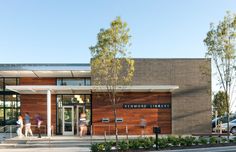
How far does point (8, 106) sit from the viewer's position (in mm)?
27547

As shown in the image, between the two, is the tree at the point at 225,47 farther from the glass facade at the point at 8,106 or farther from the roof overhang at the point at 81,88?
the glass facade at the point at 8,106

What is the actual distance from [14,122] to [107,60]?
14.7 meters

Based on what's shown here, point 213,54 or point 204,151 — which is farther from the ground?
point 213,54

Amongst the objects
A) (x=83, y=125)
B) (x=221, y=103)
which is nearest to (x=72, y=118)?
(x=83, y=125)

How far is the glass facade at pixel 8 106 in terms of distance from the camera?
27.4 metres

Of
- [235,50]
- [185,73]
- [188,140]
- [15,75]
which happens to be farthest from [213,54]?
[15,75]

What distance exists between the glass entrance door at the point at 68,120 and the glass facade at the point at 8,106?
4140mm

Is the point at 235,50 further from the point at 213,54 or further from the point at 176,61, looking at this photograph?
the point at 176,61

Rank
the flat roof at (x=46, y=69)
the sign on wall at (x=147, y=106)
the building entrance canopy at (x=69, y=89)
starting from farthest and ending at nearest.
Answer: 1. the sign on wall at (x=147, y=106)
2. the flat roof at (x=46, y=69)
3. the building entrance canopy at (x=69, y=89)

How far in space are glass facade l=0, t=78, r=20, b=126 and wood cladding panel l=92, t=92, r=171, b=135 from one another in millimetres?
6577

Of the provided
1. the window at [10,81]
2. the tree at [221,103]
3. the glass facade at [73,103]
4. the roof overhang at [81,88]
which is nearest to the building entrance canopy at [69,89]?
the roof overhang at [81,88]

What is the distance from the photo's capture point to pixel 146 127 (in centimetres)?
2536

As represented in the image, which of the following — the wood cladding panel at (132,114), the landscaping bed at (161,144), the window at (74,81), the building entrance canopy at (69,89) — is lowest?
the landscaping bed at (161,144)

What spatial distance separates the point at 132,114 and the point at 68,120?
469 cm
